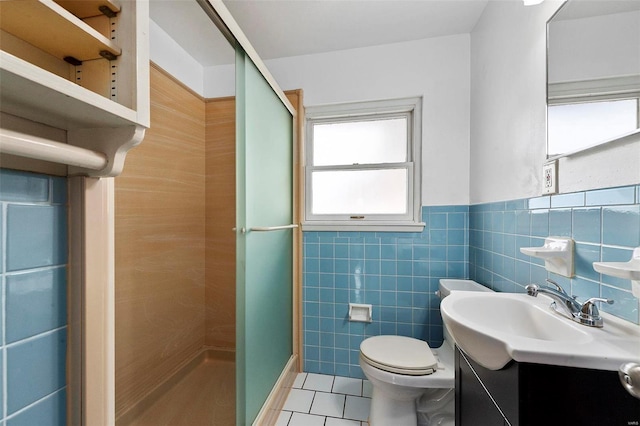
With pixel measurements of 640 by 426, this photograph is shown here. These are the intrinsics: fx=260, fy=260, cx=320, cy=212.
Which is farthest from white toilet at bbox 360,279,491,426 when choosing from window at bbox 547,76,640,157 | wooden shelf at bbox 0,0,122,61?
wooden shelf at bbox 0,0,122,61

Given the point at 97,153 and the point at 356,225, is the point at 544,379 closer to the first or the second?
the point at 97,153

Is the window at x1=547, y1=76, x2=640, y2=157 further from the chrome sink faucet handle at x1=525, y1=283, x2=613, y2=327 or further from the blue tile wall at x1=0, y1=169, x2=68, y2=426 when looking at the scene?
the blue tile wall at x1=0, y1=169, x2=68, y2=426

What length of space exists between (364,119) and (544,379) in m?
1.72

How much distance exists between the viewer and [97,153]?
0.52 metres

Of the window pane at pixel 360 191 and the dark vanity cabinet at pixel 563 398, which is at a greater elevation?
the window pane at pixel 360 191

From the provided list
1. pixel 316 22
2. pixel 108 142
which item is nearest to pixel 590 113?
pixel 108 142

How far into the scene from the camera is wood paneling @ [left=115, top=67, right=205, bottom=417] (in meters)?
1.38

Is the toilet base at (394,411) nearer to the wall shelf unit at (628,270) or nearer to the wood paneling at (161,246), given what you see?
the wall shelf unit at (628,270)

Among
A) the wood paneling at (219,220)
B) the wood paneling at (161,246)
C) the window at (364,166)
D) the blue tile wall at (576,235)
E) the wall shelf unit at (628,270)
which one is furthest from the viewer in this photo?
the wood paneling at (219,220)

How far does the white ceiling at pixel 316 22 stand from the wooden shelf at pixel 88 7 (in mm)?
971

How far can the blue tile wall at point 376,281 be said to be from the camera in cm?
171

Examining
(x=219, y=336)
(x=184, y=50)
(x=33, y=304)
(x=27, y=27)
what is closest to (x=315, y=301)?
(x=219, y=336)

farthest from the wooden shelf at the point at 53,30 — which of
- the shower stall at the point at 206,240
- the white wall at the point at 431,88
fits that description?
the white wall at the point at 431,88

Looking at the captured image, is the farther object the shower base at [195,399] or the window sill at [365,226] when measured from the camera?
the window sill at [365,226]
